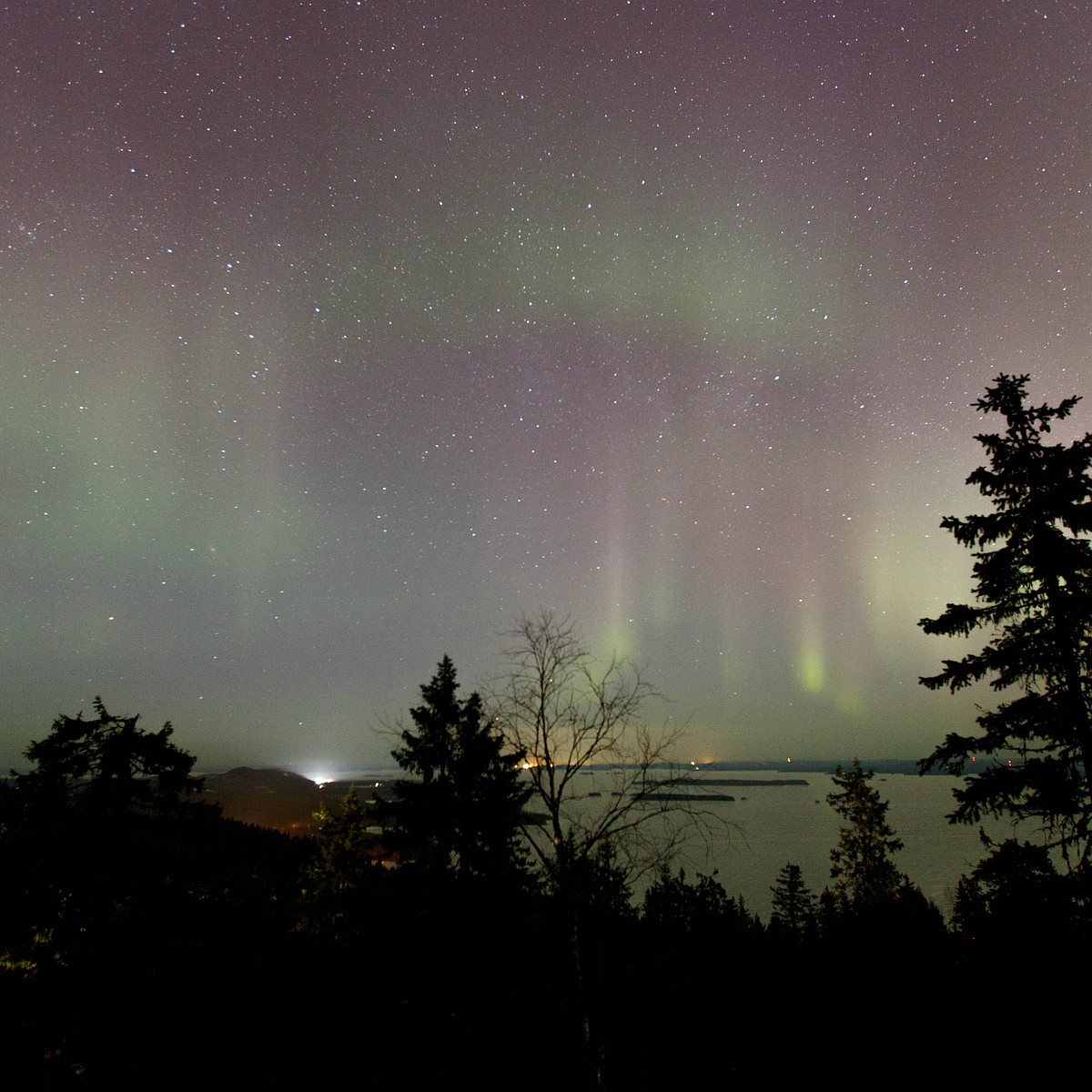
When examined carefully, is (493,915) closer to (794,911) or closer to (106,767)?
(106,767)

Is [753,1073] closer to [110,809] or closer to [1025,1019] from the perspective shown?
[1025,1019]

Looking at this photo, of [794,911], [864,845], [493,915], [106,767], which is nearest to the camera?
[106,767]

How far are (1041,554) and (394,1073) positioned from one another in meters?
15.9

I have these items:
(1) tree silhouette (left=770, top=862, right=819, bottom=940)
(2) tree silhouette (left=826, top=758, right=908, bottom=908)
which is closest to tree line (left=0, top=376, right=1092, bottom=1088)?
(2) tree silhouette (left=826, top=758, right=908, bottom=908)

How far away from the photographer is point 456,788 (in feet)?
63.2

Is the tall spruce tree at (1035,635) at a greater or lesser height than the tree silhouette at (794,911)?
greater

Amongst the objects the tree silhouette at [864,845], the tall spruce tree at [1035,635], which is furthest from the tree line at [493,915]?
the tree silhouette at [864,845]

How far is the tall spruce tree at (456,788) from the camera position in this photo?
17938mm

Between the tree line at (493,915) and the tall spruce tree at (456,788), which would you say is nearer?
the tree line at (493,915)

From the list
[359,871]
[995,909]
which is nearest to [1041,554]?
[995,909]

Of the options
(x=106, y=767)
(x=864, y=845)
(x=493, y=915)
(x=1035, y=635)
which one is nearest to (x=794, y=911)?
(x=864, y=845)

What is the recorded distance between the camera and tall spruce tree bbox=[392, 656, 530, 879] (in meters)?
17.9

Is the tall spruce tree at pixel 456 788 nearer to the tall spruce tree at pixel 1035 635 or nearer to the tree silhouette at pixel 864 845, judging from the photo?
the tall spruce tree at pixel 1035 635

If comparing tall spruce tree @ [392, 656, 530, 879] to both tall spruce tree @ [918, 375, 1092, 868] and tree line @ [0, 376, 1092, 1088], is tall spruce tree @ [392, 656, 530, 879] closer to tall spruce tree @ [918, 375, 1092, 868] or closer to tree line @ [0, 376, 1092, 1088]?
tree line @ [0, 376, 1092, 1088]
